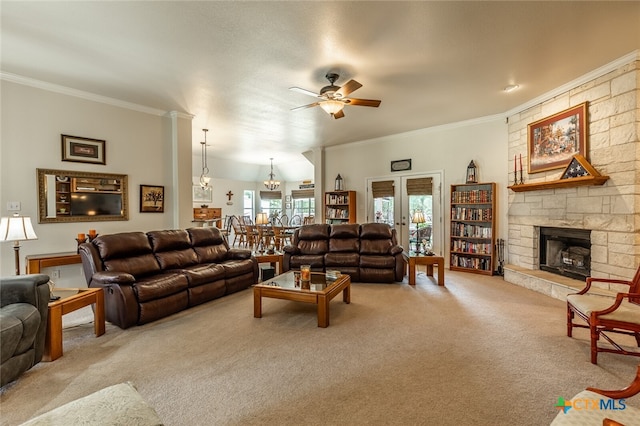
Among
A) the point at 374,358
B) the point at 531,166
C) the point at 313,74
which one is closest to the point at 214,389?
the point at 374,358

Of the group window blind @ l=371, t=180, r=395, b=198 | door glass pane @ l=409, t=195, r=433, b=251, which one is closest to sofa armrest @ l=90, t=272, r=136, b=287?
door glass pane @ l=409, t=195, r=433, b=251

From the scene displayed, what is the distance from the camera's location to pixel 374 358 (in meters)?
2.36

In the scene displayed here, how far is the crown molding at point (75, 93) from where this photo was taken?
143 inches

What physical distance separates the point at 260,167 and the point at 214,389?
9662mm

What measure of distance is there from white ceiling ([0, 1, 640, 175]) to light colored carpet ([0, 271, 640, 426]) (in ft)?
9.48

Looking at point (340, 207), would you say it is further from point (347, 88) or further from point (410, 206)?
point (347, 88)

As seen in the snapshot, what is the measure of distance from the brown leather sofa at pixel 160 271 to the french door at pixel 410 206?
354 centimetres

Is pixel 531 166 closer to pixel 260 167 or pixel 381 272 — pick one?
pixel 381 272

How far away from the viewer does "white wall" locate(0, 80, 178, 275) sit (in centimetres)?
366

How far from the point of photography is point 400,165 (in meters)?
6.55

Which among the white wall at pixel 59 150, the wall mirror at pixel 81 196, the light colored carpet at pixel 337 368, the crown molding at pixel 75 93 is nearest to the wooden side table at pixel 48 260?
the white wall at pixel 59 150

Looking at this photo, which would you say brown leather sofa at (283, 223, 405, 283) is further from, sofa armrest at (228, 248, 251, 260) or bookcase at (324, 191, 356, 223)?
bookcase at (324, 191, 356, 223)

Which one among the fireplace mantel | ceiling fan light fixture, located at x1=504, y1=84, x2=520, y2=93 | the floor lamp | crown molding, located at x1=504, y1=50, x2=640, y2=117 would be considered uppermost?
ceiling fan light fixture, located at x1=504, y1=84, x2=520, y2=93

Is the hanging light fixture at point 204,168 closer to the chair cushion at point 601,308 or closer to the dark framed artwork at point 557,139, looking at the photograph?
the dark framed artwork at point 557,139
